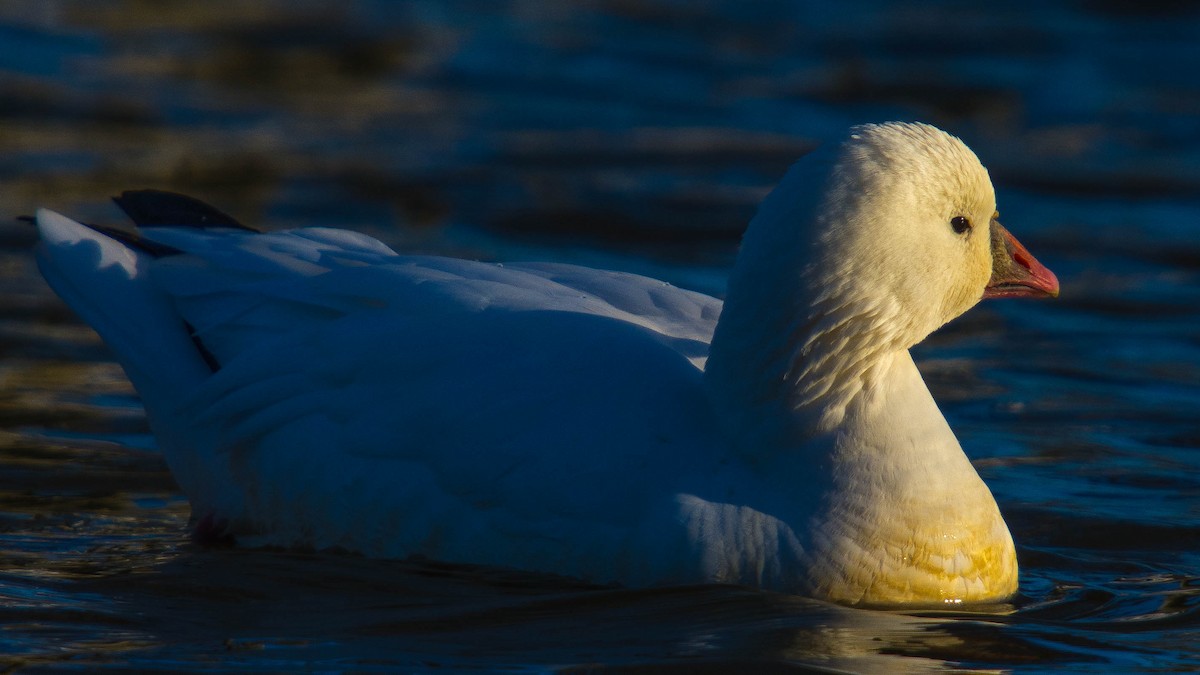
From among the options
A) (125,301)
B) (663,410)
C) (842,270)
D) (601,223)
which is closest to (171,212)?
(125,301)

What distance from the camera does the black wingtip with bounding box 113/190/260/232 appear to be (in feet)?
21.1

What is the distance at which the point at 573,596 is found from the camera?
16.9ft

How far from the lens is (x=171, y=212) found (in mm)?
6473

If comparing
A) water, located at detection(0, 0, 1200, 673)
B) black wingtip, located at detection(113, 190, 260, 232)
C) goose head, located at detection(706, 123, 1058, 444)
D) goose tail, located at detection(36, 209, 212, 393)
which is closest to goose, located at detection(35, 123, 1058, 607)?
goose head, located at detection(706, 123, 1058, 444)

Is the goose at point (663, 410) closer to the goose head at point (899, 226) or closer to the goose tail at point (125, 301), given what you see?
the goose head at point (899, 226)

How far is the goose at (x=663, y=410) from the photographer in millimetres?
4977

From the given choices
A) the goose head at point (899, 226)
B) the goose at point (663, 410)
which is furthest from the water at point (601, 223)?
the goose head at point (899, 226)

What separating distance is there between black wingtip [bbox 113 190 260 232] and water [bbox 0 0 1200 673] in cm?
94

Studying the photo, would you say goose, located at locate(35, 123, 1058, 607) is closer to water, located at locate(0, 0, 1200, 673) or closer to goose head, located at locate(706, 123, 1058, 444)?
goose head, located at locate(706, 123, 1058, 444)

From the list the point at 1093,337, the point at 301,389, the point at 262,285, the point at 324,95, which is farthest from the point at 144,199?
the point at 324,95

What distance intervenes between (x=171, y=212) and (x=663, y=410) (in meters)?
2.19

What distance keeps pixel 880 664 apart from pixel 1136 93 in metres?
8.74

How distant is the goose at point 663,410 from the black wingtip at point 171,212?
25.4 inches

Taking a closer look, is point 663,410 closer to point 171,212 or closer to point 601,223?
point 171,212
